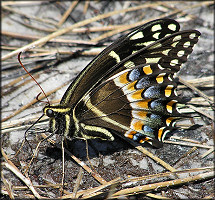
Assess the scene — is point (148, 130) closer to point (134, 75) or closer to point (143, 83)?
point (143, 83)

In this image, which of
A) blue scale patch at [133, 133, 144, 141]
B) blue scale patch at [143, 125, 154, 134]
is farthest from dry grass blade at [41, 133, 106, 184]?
blue scale patch at [143, 125, 154, 134]

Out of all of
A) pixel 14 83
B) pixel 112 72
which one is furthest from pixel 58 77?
pixel 112 72

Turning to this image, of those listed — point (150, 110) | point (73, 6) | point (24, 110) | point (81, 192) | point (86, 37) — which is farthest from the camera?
point (73, 6)

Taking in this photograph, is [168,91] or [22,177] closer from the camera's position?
[22,177]

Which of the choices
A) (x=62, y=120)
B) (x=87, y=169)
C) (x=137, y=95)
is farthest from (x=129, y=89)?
(x=87, y=169)

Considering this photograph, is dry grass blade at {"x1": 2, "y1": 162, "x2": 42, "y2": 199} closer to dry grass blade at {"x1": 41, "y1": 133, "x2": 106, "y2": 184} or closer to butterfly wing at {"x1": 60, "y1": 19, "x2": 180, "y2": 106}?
dry grass blade at {"x1": 41, "y1": 133, "x2": 106, "y2": 184}

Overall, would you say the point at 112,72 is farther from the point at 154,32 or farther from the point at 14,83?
the point at 14,83

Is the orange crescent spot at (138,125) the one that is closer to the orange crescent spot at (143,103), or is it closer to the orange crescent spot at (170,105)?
the orange crescent spot at (143,103)

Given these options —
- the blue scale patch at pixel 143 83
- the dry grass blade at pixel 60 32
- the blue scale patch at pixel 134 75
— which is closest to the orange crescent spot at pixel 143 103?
the blue scale patch at pixel 143 83
